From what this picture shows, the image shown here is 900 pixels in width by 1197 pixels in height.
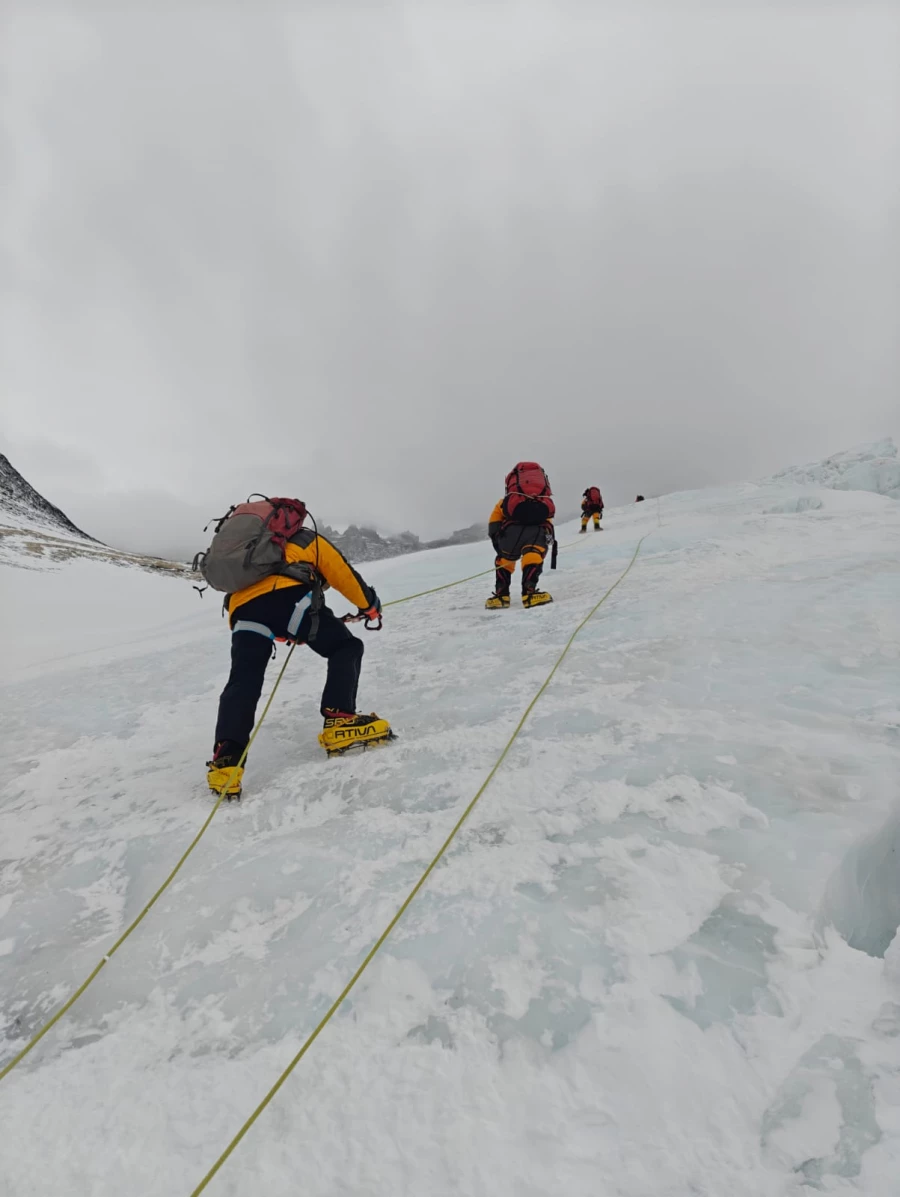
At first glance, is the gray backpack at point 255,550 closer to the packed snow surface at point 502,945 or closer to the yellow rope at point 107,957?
the packed snow surface at point 502,945

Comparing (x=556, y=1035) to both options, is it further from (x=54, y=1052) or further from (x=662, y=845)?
(x=54, y=1052)

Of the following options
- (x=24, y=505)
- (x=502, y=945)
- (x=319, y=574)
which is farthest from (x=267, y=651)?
(x=24, y=505)

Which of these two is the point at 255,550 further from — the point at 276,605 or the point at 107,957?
the point at 107,957

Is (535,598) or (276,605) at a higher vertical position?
(276,605)

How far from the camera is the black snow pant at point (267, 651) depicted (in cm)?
347

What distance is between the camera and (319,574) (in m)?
3.86

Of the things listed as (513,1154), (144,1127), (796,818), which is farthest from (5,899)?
(796,818)

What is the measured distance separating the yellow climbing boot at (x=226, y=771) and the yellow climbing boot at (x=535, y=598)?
420cm

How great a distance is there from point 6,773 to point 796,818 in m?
4.55

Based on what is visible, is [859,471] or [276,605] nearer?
[276,605]

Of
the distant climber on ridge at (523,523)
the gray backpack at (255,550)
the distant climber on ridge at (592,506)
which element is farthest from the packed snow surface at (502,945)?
the distant climber on ridge at (592,506)

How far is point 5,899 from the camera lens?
2.57 m

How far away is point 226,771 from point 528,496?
5.00m

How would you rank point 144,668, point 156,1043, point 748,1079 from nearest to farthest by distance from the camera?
point 748,1079, point 156,1043, point 144,668
